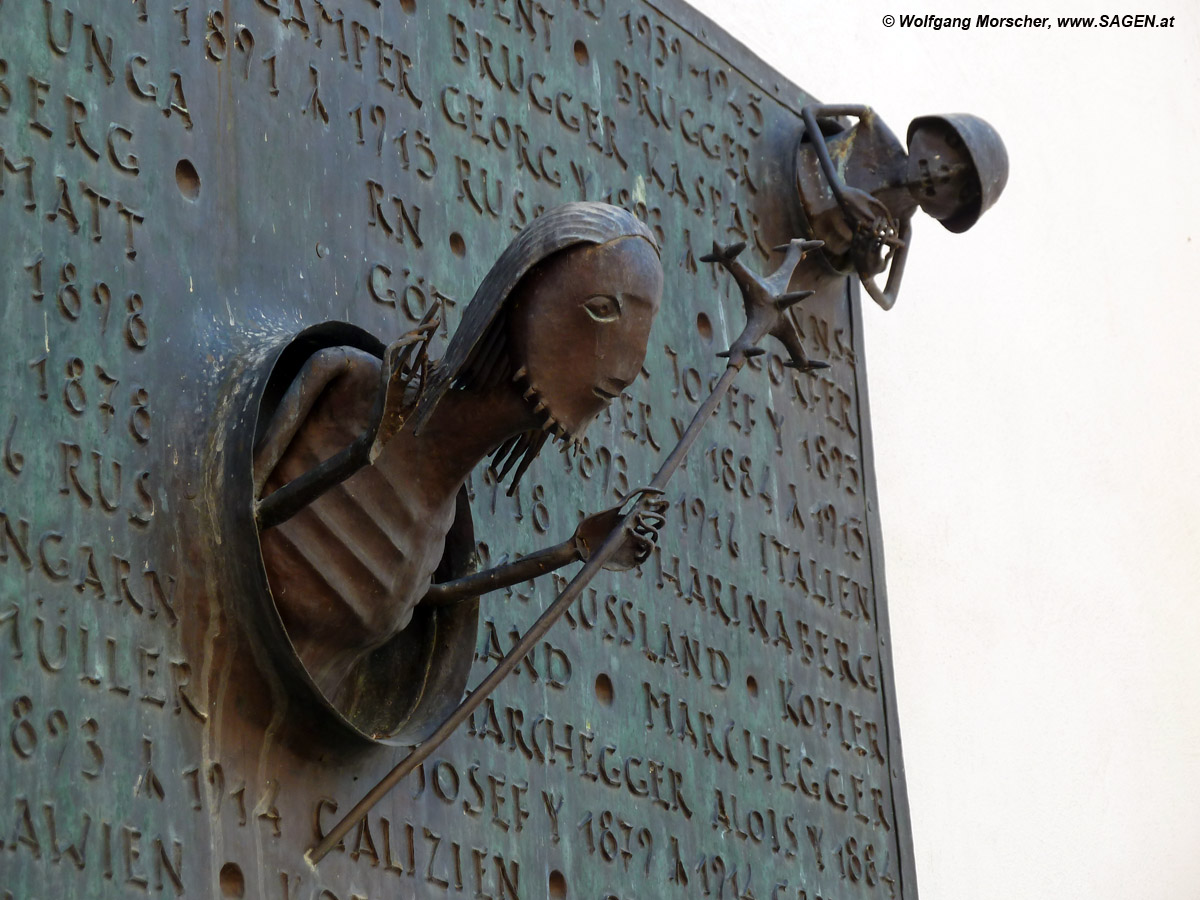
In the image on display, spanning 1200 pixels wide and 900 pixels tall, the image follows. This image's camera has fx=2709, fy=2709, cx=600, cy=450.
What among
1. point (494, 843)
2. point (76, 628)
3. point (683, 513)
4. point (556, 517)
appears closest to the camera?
point (76, 628)

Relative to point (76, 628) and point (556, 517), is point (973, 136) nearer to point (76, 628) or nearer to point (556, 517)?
point (556, 517)

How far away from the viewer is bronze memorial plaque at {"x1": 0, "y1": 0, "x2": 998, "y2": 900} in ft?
13.5

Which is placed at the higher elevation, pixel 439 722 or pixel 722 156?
pixel 722 156

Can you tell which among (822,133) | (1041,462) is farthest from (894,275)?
(1041,462)

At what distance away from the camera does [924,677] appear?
638 cm

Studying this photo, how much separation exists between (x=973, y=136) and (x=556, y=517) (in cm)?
147

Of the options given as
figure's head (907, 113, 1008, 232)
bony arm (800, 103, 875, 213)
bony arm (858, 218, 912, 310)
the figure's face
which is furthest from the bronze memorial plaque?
figure's head (907, 113, 1008, 232)

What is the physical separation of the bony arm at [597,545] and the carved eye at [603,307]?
0.91 feet

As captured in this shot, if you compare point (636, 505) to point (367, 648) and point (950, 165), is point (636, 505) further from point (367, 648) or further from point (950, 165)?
point (950, 165)

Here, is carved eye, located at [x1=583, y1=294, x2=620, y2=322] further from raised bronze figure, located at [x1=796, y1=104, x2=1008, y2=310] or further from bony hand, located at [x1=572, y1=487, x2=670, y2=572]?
raised bronze figure, located at [x1=796, y1=104, x2=1008, y2=310]

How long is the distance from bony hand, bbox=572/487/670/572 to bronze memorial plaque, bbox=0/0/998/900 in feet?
0.07

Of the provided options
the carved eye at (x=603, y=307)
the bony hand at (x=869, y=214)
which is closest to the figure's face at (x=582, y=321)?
the carved eye at (x=603, y=307)

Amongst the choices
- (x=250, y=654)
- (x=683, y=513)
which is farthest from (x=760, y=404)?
(x=250, y=654)

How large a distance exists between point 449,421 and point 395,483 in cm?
13
